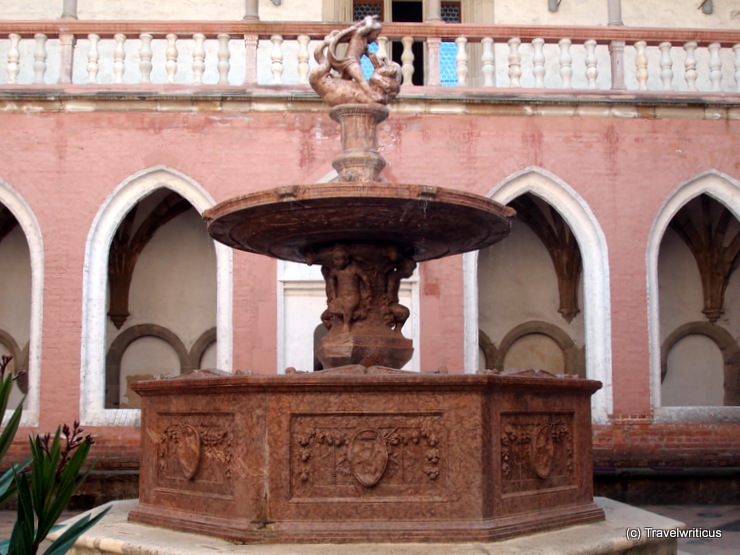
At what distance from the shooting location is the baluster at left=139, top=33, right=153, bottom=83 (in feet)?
38.6

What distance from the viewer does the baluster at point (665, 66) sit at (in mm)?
12078

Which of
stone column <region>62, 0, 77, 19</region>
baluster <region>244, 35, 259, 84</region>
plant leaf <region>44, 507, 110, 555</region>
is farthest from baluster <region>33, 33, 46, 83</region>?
plant leaf <region>44, 507, 110, 555</region>

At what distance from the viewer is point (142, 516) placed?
5.62m

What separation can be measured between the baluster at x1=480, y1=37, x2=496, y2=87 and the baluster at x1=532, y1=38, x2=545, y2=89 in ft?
1.66

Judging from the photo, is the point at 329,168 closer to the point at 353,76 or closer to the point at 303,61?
the point at 303,61

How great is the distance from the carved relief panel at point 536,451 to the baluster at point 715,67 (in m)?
7.77

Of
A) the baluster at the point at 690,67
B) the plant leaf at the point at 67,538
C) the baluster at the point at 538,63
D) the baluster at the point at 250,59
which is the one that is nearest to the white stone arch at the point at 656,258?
the baluster at the point at 690,67

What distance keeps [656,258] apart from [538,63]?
2767 millimetres

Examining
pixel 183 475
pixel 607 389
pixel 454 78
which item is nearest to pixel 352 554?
pixel 183 475

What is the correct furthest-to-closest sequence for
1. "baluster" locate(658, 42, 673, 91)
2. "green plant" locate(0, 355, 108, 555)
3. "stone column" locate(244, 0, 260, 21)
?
"stone column" locate(244, 0, 260, 21), "baluster" locate(658, 42, 673, 91), "green plant" locate(0, 355, 108, 555)

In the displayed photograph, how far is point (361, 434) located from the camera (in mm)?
5004

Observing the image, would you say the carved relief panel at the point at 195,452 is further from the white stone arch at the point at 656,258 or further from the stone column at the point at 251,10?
the stone column at the point at 251,10

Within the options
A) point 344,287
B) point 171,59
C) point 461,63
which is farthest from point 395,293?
point 171,59

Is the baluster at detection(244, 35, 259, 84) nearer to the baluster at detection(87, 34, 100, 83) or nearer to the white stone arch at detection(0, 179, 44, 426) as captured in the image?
the baluster at detection(87, 34, 100, 83)
